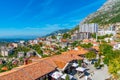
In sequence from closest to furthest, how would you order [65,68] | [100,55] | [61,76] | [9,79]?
[9,79], [61,76], [65,68], [100,55]

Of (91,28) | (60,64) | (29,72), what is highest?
(91,28)

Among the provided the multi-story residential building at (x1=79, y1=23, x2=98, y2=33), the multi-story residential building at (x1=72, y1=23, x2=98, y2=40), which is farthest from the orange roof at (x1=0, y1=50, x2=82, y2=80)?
the multi-story residential building at (x1=79, y1=23, x2=98, y2=33)

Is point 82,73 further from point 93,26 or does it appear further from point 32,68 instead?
point 93,26

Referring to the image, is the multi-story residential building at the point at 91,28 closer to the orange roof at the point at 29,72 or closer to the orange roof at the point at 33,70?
the orange roof at the point at 33,70

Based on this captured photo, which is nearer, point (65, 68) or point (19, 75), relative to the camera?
point (19, 75)

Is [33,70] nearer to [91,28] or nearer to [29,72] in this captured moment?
[29,72]

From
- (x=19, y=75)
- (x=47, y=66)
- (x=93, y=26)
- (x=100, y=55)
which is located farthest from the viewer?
(x=93, y=26)

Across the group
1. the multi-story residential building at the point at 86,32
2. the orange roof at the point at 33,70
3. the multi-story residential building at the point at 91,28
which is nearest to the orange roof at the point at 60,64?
the orange roof at the point at 33,70

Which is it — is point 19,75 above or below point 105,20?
below

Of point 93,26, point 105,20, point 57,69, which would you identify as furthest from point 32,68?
point 105,20

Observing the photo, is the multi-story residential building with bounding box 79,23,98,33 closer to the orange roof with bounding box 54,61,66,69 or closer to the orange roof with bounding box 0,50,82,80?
the orange roof with bounding box 0,50,82,80

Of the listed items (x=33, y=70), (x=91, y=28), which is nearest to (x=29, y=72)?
(x=33, y=70)
